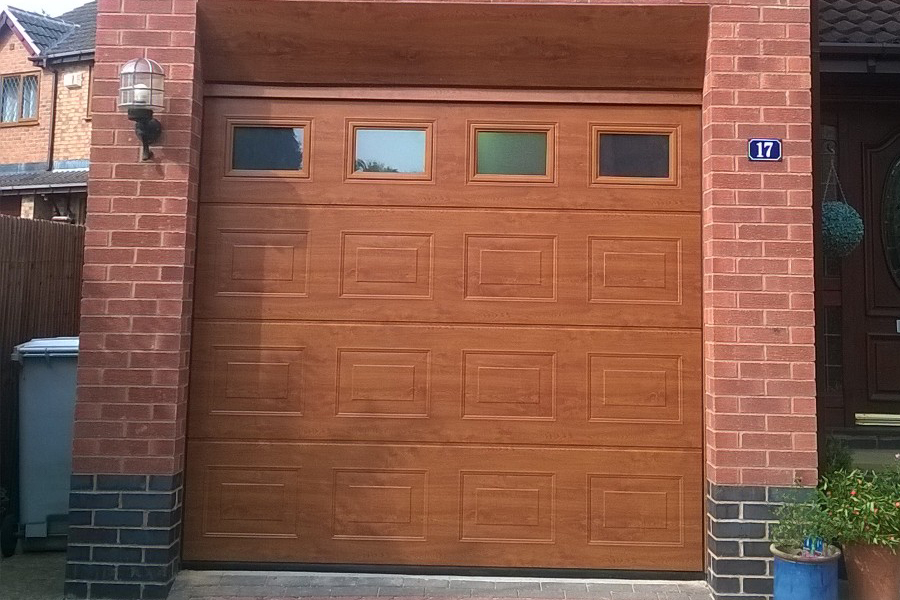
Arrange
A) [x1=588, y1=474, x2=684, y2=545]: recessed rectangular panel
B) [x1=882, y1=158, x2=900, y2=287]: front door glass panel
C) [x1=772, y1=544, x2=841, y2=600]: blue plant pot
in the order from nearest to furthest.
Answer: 1. [x1=772, y1=544, x2=841, y2=600]: blue plant pot
2. [x1=588, y1=474, x2=684, y2=545]: recessed rectangular panel
3. [x1=882, y1=158, x2=900, y2=287]: front door glass panel

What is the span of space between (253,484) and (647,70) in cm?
349

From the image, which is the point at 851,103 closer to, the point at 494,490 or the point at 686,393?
the point at 686,393

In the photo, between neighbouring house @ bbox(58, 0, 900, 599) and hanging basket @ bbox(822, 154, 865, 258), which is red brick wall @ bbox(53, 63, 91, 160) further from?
hanging basket @ bbox(822, 154, 865, 258)

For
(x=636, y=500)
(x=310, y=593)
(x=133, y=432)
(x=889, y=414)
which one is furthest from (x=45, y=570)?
(x=889, y=414)

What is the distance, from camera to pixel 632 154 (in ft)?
15.3

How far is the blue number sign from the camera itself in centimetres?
432

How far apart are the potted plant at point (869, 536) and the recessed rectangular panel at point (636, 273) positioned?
150 centimetres

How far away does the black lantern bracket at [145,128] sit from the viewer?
4.24 meters

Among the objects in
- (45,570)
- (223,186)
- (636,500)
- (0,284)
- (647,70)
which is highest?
(647,70)

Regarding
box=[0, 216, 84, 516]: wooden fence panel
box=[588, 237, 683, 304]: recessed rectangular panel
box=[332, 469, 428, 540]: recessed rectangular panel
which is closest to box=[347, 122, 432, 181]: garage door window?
box=[588, 237, 683, 304]: recessed rectangular panel

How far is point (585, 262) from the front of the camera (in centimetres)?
456

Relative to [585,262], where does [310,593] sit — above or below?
below

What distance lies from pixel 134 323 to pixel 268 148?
52.9 inches

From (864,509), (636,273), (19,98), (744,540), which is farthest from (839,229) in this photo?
(19,98)
